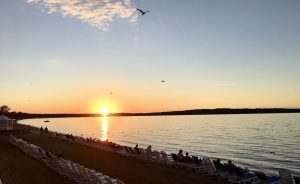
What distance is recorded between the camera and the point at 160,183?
16422mm

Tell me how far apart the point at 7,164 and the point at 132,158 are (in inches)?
319

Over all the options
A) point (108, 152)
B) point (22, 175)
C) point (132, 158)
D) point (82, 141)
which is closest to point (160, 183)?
point (22, 175)

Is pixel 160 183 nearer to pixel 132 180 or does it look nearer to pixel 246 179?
pixel 132 180

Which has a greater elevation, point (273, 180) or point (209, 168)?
point (209, 168)

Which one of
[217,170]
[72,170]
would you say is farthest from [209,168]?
[72,170]

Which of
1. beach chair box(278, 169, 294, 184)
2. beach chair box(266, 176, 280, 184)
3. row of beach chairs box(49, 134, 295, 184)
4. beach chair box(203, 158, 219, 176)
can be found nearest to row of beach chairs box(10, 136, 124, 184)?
row of beach chairs box(49, 134, 295, 184)

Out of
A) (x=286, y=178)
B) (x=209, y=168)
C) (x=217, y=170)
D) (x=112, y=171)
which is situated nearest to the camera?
(x=286, y=178)

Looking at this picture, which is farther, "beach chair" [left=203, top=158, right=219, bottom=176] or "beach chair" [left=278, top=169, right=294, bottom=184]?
"beach chair" [left=203, top=158, right=219, bottom=176]

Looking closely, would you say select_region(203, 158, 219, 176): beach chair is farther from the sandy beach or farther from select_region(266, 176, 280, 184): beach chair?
select_region(266, 176, 280, 184): beach chair

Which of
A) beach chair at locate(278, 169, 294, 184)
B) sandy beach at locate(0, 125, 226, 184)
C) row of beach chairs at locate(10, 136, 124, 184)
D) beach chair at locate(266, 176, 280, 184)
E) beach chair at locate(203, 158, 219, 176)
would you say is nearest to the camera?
row of beach chairs at locate(10, 136, 124, 184)

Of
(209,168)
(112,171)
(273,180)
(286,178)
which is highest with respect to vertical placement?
(286,178)

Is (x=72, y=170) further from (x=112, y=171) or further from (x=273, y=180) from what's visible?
(x=273, y=180)

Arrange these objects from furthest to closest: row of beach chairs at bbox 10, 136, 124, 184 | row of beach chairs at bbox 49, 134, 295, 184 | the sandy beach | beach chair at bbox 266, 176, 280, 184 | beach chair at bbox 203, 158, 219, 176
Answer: beach chair at bbox 203, 158, 219, 176, the sandy beach, row of beach chairs at bbox 49, 134, 295, 184, beach chair at bbox 266, 176, 280, 184, row of beach chairs at bbox 10, 136, 124, 184

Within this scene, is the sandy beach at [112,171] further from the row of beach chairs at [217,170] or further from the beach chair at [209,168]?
the row of beach chairs at [217,170]
